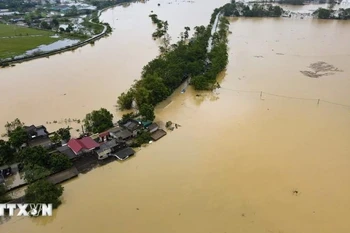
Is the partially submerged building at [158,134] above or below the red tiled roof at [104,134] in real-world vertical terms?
below

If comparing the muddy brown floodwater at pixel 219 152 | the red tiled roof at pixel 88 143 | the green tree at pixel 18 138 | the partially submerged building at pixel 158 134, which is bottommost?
the muddy brown floodwater at pixel 219 152

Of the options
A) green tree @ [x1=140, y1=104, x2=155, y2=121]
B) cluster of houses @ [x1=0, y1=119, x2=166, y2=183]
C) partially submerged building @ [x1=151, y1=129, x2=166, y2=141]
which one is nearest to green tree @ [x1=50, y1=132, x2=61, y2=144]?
cluster of houses @ [x1=0, y1=119, x2=166, y2=183]

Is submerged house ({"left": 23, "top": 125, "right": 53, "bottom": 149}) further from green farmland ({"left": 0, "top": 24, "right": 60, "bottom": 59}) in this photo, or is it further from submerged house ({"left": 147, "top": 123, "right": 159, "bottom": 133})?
green farmland ({"left": 0, "top": 24, "right": 60, "bottom": 59})

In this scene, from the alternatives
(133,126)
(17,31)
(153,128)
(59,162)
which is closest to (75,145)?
(59,162)

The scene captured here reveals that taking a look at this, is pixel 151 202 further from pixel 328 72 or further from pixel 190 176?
pixel 328 72

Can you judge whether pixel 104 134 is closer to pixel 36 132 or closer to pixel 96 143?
pixel 96 143

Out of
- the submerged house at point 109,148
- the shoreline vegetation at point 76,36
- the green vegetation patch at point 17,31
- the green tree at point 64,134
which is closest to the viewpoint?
the submerged house at point 109,148

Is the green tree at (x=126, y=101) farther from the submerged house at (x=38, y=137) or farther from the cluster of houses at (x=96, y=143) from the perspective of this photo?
the submerged house at (x=38, y=137)

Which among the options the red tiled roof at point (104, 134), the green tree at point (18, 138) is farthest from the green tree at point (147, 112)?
the green tree at point (18, 138)
